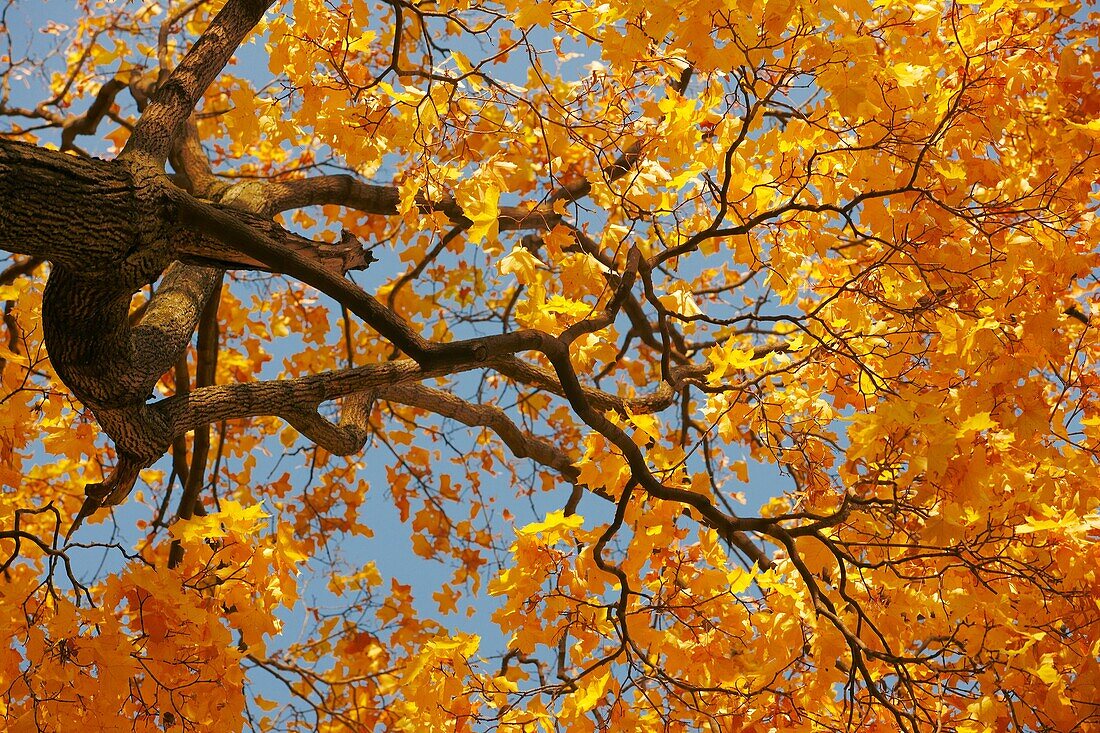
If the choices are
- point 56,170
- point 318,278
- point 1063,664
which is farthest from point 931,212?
point 56,170

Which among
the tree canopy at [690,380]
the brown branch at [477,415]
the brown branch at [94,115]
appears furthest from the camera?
the brown branch at [94,115]

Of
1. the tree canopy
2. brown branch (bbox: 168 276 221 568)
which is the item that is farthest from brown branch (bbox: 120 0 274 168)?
brown branch (bbox: 168 276 221 568)

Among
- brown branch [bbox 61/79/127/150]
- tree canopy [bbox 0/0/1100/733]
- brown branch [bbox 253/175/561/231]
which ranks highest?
brown branch [bbox 61/79/127/150]

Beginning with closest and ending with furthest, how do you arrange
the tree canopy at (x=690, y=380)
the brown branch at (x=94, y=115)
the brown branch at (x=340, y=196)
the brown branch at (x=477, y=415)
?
the tree canopy at (x=690, y=380) → the brown branch at (x=477, y=415) → the brown branch at (x=340, y=196) → the brown branch at (x=94, y=115)

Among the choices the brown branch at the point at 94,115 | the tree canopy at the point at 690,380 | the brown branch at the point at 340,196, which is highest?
the brown branch at the point at 94,115

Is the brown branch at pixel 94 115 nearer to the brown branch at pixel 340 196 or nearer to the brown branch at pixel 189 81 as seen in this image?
the brown branch at pixel 340 196

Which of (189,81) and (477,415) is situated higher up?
(189,81)

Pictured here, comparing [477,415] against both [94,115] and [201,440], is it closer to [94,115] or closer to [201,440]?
[201,440]

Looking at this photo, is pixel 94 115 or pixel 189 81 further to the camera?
pixel 94 115

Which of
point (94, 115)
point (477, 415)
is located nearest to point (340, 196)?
point (477, 415)

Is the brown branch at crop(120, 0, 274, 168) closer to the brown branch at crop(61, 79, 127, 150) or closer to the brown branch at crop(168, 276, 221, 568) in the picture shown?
the brown branch at crop(168, 276, 221, 568)

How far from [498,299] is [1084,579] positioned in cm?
412

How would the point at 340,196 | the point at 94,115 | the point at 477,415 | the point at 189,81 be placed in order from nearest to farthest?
the point at 189,81
the point at 477,415
the point at 340,196
the point at 94,115

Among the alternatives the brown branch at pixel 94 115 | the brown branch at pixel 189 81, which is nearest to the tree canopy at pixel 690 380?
the brown branch at pixel 189 81
